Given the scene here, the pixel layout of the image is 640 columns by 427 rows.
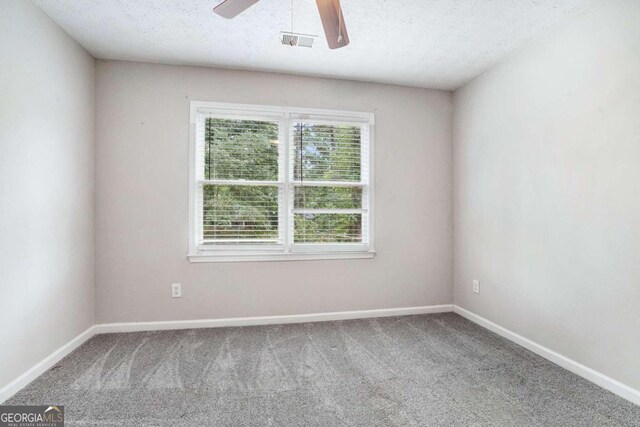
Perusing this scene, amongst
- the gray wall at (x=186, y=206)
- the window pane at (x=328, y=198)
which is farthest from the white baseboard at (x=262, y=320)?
the window pane at (x=328, y=198)

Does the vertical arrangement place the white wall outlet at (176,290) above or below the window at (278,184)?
below

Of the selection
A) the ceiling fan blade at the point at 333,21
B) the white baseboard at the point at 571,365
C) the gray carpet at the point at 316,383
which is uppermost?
the ceiling fan blade at the point at 333,21

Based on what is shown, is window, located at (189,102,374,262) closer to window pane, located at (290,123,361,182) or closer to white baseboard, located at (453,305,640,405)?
window pane, located at (290,123,361,182)

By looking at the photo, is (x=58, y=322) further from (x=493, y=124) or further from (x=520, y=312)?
(x=493, y=124)

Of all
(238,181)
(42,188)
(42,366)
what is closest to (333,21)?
(238,181)

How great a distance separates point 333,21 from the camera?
1733 mm

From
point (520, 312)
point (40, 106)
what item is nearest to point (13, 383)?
point (40, 106)

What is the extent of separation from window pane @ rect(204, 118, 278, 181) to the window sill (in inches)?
30.2

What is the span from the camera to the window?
10.3ft

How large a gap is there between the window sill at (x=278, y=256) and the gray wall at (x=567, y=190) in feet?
4.09

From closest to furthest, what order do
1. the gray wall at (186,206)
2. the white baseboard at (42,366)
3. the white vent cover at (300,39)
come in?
the white baseboard at (42,366)
the white vent cover at (300,39)
the gray wall at (186,206)

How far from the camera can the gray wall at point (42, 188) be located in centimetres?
194

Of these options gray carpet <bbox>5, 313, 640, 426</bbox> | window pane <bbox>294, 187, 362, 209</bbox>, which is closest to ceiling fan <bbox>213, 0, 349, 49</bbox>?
window pane <bbox>294, 187, 362, 209</bbox>

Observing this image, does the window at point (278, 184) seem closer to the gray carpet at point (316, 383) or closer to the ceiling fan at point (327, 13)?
the gray carpet at point (316, 383)
